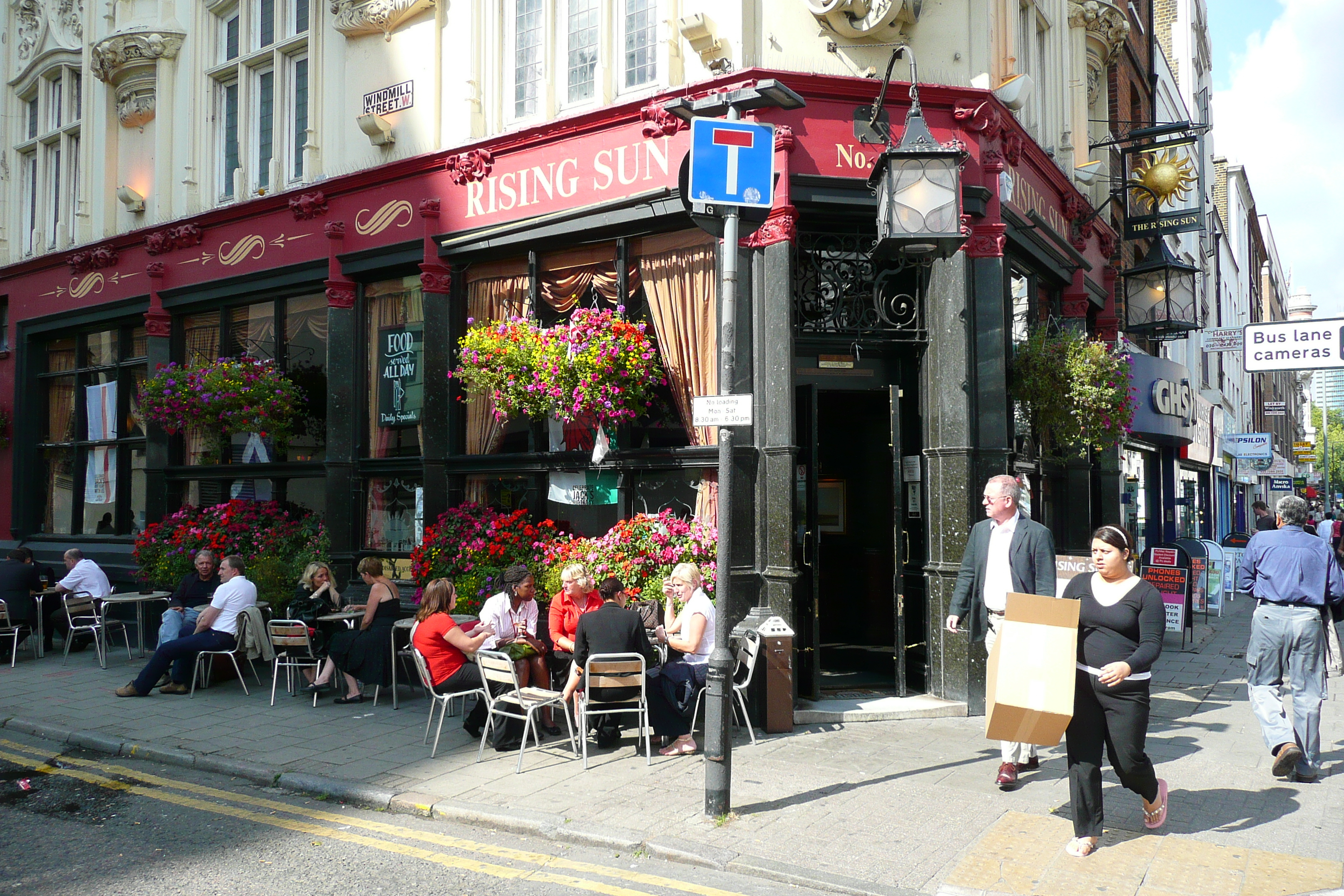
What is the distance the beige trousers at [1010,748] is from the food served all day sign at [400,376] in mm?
7065

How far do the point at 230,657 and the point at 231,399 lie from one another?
11.1 ft

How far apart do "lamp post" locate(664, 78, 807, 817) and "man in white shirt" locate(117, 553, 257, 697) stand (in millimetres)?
6118

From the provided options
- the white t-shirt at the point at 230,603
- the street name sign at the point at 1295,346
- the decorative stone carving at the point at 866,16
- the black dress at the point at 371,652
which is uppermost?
the decorative stone carving at the point at 866,16

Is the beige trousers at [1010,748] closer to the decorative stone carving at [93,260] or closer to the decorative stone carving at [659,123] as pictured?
the decorative stone carving at [659,123]

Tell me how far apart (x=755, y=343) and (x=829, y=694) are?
3382 millimetres

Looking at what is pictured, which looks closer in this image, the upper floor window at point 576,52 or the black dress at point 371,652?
the black dress at point 371,652

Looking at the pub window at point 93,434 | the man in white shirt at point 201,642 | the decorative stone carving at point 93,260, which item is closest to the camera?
the man in white shirt at point 201,642

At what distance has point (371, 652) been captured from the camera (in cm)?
937

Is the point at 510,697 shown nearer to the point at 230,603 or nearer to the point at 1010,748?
the point at 1010,748

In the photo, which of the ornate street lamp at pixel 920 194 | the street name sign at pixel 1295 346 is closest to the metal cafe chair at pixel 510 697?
the ornate street lamp at pixel 920 194

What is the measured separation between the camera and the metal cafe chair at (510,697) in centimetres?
721

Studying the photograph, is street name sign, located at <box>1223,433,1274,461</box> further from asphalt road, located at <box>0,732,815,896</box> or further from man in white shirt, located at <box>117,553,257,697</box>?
asphalt road, located at <box>0,732,815,896</box>

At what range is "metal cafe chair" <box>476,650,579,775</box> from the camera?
23.7ft

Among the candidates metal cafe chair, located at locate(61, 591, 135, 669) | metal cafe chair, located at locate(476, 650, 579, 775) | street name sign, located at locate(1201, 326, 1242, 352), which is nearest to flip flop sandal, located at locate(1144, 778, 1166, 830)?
metal cafe chair, located at locate(476, 650, 579, 775)
